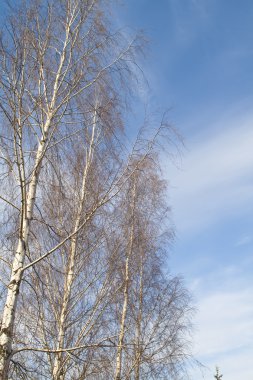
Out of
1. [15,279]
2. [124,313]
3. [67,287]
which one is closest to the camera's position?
[15,279]

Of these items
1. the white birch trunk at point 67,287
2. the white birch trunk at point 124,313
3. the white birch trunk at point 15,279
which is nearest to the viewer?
the white birch trunk at point 15,279

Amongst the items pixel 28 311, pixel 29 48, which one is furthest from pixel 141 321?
pixel 29 48

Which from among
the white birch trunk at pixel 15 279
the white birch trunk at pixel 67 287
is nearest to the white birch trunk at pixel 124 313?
the white birch trunk at pixel 67 287

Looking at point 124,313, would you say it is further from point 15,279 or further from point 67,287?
point 15,279

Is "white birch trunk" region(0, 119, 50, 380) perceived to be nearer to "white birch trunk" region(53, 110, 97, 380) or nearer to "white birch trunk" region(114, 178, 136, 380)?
"white birch trunk" region(53, 110, 97, 380)

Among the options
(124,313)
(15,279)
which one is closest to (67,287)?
(15,279)

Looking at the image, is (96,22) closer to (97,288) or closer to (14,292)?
(14,292)

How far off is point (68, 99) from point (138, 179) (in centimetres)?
589

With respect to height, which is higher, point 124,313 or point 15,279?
point 124,313

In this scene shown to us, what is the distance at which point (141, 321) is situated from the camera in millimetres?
10031

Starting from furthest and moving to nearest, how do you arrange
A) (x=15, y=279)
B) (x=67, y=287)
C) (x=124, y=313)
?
(x=124, y=313) < (x=67, y=287) < (x=15, y=279)

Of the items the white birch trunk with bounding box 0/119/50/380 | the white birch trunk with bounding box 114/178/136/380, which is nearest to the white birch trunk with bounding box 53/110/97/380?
the white birch trunk with bounding box 0/119/50/380

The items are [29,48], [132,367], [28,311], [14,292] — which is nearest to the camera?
[14,292]

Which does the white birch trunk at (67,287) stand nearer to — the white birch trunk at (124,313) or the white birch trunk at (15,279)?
the white birch trunk at (15,279)
